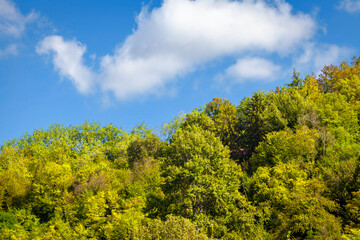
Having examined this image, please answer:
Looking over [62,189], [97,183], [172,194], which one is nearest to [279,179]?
[172,194]

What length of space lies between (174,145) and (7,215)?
98.6 ft

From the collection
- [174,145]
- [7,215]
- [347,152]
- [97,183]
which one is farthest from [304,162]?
[7,215]

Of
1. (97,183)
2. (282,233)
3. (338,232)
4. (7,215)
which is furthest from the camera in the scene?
(97,183)

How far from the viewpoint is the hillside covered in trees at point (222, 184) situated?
3325cm

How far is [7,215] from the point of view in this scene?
4569 centimetres

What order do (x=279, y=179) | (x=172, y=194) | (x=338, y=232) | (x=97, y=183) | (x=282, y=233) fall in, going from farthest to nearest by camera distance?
(x=97, y=183) < (x=279, y=179) < (x=172, y=194) < (x=282, y=233) < (x=338, y=232)

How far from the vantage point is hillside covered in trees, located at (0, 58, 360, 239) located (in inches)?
1309

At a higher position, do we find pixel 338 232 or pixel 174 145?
pixel 174 145

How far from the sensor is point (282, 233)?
3344 cm

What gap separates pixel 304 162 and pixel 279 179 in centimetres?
625

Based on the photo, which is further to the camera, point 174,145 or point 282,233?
point 174,145

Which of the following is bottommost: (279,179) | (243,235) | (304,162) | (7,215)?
(243,235)

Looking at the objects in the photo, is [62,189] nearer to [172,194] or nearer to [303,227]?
[172,194]

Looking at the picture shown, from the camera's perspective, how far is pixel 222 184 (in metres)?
34.4
